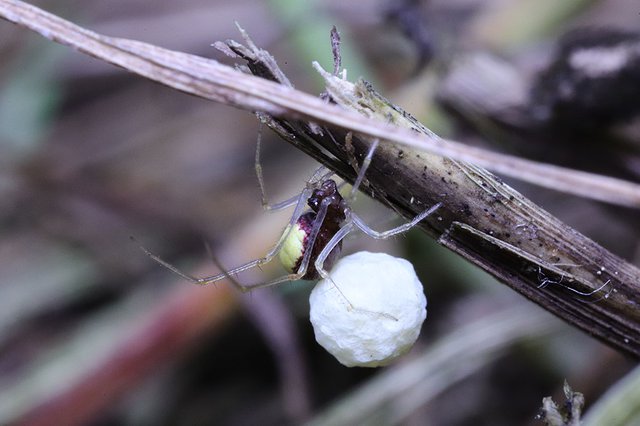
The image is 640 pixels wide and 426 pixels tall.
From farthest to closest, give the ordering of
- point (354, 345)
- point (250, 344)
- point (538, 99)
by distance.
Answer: point (250, 344), point (538, 99), point (354, 345)

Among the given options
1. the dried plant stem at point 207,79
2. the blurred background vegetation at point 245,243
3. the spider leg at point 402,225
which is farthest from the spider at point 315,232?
the dried plant stem at point 207,79

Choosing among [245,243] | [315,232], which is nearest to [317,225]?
[315,232]

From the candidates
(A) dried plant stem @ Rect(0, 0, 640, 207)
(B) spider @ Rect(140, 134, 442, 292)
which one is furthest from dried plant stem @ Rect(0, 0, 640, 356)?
(B) spider @ Rect(140, 134, 442, 292)

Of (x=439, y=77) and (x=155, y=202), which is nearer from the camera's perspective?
(x=439, y=77)

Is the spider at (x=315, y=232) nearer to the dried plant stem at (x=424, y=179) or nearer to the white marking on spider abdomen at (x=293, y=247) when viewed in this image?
the white marking on spider abdomen at (x=293, y=247)

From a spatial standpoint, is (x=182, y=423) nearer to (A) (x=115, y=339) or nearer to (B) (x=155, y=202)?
(A) (x=115, y=339)

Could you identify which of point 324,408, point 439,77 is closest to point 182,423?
point 324,408

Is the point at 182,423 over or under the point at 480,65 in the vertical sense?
under

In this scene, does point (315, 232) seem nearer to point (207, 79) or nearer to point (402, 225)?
point (402, 225)

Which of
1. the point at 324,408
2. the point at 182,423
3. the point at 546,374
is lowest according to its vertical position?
the point at 546,374
